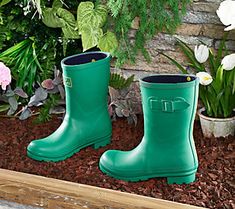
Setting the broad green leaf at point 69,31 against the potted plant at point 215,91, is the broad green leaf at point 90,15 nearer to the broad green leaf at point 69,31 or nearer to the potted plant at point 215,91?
the broad green leaf at point 69,31

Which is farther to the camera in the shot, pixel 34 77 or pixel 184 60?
pixel 34 77

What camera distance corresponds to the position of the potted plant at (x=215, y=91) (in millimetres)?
1809

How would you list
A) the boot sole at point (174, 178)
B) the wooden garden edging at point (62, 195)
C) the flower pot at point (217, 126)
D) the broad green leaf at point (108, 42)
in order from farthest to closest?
the broad green leaf at point (108, 42) → the flower pot at point (217, 126) → the boot sole at point (174, 178) → the wooden garden edging at point (62, 195)

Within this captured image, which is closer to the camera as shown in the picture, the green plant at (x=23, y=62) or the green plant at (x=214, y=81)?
the green plant at (x=214, y=81)

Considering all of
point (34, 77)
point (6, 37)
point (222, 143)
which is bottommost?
point (222, 143)

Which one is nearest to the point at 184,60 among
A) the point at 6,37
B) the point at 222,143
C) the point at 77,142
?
the point at 222,143

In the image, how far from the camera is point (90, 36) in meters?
1.94

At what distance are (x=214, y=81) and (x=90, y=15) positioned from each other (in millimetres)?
447

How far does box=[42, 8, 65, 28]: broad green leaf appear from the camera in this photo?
2014 mm

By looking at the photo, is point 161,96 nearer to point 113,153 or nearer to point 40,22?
point 113,153

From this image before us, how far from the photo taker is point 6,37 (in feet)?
7.04

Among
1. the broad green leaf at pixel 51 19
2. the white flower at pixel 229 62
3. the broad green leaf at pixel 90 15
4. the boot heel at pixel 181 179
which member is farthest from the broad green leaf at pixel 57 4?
the boot heel at pixel 181 179

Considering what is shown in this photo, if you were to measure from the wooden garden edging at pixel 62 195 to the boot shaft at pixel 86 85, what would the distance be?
0.88 feet

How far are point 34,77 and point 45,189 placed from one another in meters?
0.65
